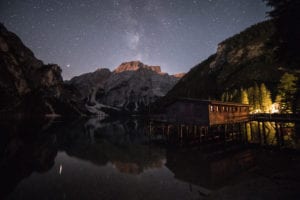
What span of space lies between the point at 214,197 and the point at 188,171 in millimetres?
6958

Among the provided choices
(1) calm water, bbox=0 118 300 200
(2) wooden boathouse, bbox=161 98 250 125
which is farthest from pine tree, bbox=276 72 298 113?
(1) calm water, bbox=0 118 300 200

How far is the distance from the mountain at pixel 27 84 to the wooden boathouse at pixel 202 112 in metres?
113

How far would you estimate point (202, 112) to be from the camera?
3177 centimetres

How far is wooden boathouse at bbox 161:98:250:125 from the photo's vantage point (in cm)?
3139

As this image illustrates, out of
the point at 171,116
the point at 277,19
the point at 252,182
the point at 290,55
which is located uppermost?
the point at 277,19

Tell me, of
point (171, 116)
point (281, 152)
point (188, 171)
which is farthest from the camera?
point (171, 116)

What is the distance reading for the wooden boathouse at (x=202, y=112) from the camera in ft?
103

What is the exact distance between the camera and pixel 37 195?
1412 centimetres

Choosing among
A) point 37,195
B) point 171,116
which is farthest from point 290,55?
point 171,116

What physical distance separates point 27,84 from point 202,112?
139874 mm

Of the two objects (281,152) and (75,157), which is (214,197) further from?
(75,157)

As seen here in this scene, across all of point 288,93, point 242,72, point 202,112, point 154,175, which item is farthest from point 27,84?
point 288,93

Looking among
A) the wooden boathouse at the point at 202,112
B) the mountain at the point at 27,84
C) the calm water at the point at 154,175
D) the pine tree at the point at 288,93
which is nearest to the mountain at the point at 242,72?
the pine tree at the point at 288,93

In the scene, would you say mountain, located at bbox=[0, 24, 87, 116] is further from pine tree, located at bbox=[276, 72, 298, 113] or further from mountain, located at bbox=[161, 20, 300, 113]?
pine tree, located at bbox=[276, 72, 298, 113]
